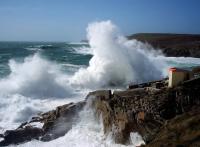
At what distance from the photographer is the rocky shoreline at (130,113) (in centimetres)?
1073

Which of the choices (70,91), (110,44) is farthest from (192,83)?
(110,44)

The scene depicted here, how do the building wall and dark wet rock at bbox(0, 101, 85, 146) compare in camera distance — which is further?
the building wall

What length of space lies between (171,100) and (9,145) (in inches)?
226

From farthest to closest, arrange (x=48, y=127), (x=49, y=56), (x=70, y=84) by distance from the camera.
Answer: (x=49, y=56)
(x=70, y=84)
(x=48, y=127)

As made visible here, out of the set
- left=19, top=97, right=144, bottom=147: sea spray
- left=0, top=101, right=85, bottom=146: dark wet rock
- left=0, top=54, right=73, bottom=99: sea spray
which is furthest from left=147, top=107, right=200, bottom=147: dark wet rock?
left=0, top=54, right=73, bottom=99: sea spray

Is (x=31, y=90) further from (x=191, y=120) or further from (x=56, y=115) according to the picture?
(x=191, y=120)

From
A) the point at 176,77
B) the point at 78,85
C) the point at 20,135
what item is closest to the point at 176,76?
the point at 176,77

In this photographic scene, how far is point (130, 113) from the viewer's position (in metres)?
11.2

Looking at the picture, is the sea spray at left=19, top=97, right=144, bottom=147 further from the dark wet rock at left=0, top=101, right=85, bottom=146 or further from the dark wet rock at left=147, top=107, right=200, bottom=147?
the dark wet rock at left=147, top=107, right=200, bottom=147

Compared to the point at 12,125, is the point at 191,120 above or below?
above

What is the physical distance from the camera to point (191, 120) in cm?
889

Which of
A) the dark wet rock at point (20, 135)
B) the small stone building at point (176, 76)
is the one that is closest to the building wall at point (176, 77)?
the small stone building at point (176, 76)

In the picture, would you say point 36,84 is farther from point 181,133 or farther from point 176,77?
point 181,133

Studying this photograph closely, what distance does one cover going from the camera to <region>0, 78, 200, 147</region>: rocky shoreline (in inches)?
422
